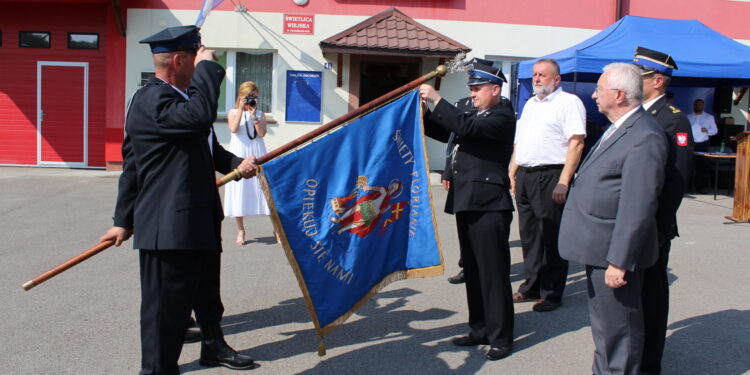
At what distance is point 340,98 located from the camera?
14.2 m

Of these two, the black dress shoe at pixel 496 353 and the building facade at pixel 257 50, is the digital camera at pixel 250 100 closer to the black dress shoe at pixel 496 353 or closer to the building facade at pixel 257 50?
the black dress shoe at pixel 496 353

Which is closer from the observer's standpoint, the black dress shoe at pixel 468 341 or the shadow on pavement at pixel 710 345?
the shadow on pavement at pixel 710 345

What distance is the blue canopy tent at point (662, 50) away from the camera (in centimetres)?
1128

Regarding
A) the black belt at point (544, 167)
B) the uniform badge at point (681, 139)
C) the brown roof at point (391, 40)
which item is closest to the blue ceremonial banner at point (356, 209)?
the uniform badge at point (681, 139)

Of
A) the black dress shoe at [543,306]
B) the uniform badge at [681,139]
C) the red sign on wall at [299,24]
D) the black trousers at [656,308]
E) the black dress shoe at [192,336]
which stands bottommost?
the black dress shoe at [192,336]

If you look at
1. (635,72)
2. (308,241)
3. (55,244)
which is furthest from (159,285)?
(55,244)

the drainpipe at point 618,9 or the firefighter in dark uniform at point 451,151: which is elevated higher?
the drainpipe at point 618,9

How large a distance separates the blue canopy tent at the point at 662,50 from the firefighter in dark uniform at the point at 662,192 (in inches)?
281

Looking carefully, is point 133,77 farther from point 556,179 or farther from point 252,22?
point 556,179

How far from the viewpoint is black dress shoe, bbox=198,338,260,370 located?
13.0 ft

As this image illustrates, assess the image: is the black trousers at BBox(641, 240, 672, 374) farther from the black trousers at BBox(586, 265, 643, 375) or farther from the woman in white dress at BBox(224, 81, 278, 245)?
the woman in white dress at BBox(224, 81, 278, 245)

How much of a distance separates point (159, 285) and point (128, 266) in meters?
3.41

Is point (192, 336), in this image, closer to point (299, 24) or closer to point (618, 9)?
point (299, 24)

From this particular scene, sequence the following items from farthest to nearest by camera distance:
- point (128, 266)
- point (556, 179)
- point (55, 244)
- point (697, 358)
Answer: point (55, 244) → point (128, 266) → point (556, 179) → point (697, 358)
